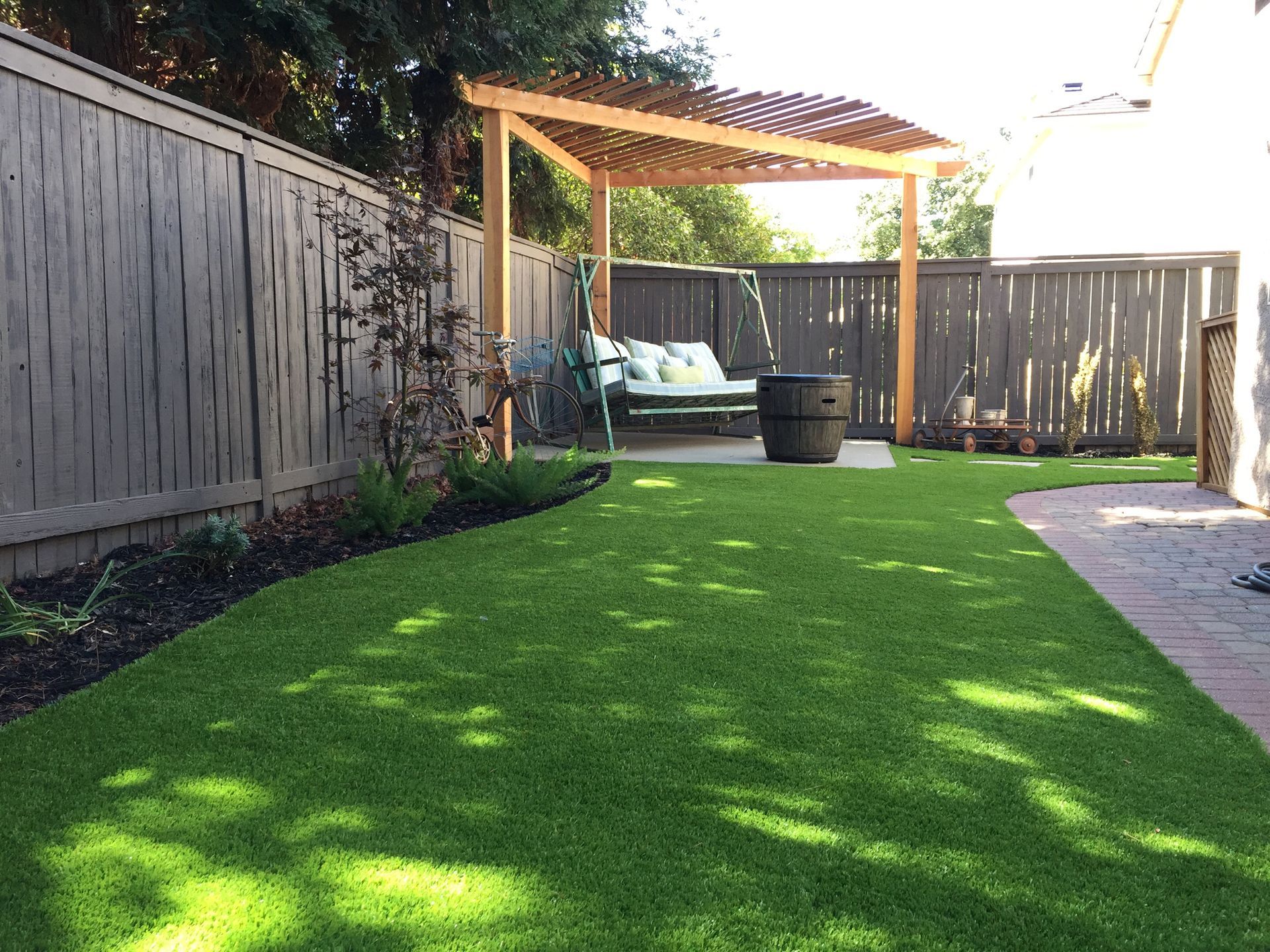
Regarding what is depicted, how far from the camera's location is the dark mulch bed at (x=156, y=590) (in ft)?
8.70

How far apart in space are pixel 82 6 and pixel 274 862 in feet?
22.1

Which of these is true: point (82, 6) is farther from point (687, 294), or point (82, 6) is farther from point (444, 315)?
point (687, 294)

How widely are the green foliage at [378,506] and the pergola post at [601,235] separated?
18.0ft

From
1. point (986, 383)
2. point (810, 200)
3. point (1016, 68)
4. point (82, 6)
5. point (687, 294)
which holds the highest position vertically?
point (1016, 68)

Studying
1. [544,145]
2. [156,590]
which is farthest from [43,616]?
[544,145]

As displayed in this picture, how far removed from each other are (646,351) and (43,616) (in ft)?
22.3

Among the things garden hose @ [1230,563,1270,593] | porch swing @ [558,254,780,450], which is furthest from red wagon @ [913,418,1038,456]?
garden hose @ [1230,563,1270,593]

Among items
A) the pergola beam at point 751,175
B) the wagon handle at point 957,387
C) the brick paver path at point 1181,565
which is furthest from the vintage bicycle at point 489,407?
Answer: the wagon handle at point 957,387

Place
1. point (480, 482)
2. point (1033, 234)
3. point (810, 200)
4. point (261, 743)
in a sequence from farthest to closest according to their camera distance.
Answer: point (810, 200) → point (1033, 234) → point (480, 482) → point (261, 743)

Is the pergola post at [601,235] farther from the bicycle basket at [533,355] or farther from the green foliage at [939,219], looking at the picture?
the green foliage at [939,219]

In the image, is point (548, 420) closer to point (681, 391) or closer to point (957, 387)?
point (681, 391)

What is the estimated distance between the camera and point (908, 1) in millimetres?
38062

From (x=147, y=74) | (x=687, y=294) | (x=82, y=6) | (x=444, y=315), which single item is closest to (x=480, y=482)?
(x=444, y=315)

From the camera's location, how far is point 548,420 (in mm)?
8812
